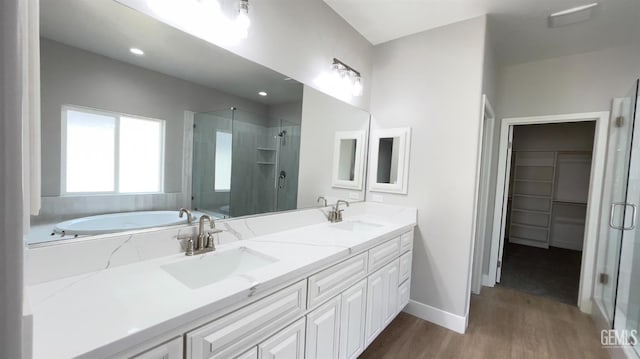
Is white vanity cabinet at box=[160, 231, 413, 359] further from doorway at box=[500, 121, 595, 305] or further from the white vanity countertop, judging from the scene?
doorway at box=[500, 121, 595, 305]

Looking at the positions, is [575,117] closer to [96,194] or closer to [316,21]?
[316,21]

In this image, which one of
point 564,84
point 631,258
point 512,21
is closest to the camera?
point 631,258

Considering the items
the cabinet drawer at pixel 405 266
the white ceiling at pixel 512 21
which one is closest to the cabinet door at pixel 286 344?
the cabinet drawer at pixel 405 266

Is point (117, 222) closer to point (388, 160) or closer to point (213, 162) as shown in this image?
point (213, 162)

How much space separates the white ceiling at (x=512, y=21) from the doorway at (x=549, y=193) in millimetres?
2784

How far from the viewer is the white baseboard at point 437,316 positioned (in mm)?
2223

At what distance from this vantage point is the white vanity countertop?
64cm

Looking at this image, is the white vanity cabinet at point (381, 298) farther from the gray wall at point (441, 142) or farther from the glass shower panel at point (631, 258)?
the glass shower panel at point (631, 258)

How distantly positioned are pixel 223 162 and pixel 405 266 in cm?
175

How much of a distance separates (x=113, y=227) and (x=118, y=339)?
649 mm

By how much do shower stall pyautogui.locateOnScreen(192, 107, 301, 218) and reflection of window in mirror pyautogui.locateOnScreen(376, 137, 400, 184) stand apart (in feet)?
3.46

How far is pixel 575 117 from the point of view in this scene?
8.95 ft

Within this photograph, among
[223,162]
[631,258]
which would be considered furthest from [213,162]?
[631,258]

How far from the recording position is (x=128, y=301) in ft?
2.70
